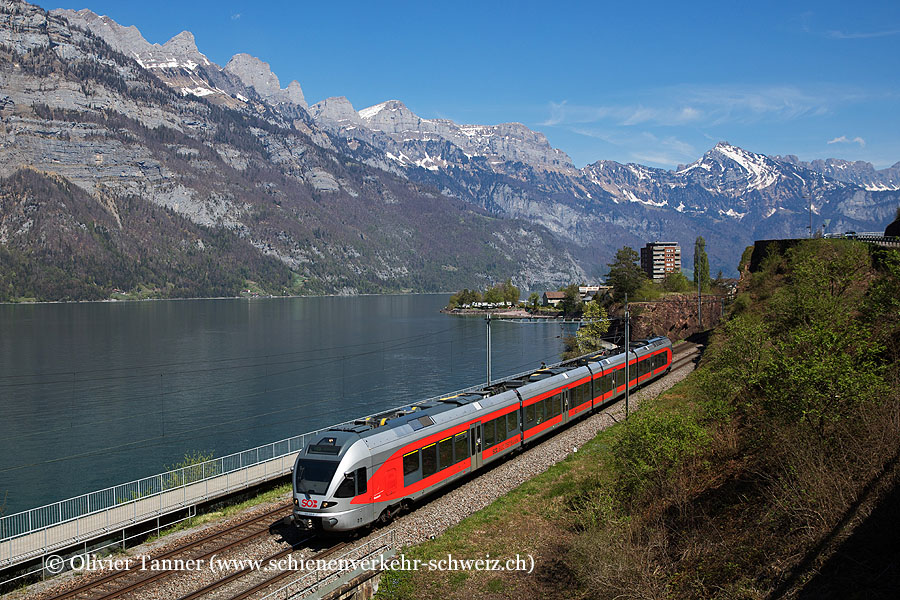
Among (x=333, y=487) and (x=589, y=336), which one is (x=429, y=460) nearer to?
(x=333, y=487)

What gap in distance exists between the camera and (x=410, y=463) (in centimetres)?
2070

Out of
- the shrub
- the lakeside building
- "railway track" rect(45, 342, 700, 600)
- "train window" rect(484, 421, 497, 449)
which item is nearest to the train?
"train window" rect(484, 421, 497, 449)

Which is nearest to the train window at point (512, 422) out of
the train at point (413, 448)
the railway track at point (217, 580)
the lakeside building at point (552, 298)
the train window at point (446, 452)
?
the train at point (413, 448)

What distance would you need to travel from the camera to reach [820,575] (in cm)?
1175

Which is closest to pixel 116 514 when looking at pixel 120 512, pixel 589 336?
pixel 120 512

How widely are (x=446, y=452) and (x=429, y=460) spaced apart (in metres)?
1.10

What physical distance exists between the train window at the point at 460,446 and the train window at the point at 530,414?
218 inches

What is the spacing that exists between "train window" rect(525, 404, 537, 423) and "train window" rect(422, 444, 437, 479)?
783 cm

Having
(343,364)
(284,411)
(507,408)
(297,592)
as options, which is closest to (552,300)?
(343,364)

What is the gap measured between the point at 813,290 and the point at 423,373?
5741 centimetres

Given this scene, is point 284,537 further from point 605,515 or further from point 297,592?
point 605,515

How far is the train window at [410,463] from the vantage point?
20453 millimetres

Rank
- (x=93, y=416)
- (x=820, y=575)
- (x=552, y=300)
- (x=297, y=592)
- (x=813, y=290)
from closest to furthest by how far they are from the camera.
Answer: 1. (x=820, y=575)
2. (x=297, y=592)
3. (x=813, y=290)
4. (x=93, y=416)
5. (x=552, y=300)

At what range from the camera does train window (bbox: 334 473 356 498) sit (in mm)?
18391
